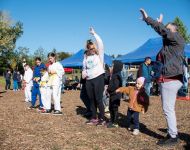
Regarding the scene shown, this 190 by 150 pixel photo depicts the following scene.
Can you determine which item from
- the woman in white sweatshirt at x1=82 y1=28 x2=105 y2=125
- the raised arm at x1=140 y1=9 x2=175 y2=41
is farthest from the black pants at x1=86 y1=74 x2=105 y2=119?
the raised arm at x1=140 y1=9 x2=175 y2=41

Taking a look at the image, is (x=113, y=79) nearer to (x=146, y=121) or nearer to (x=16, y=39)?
(x=146, y=121)

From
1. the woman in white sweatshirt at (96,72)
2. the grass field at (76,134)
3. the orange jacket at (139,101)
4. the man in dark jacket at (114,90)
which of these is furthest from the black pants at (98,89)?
the orange jacket at (139,101)

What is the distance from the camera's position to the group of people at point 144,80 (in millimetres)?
6156

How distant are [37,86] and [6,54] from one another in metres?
54.2

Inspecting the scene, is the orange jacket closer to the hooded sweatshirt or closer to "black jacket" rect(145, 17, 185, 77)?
the hooded sweatshirt

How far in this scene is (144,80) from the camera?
25.9ft

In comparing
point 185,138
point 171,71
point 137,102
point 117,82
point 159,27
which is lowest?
point 185,138

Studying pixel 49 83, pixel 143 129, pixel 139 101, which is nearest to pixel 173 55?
pixel 139 101

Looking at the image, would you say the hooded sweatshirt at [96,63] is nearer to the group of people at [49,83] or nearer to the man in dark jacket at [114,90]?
the man in dark jacket at [114,90]

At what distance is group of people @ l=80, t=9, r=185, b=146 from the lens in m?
6.16

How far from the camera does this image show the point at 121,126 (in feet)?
27.6

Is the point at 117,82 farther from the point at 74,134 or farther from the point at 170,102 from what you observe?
the point at 170,102

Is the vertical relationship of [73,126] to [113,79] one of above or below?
below

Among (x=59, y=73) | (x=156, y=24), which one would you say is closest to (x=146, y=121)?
(x=59, y=73)
